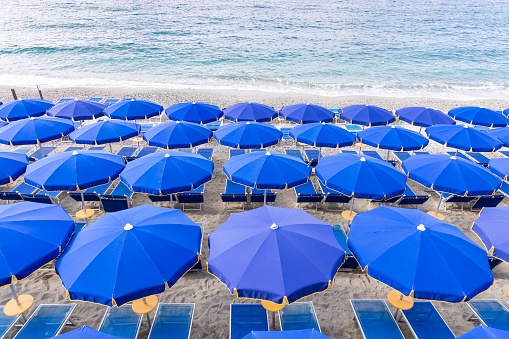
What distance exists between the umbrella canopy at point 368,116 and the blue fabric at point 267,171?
15.5 feet

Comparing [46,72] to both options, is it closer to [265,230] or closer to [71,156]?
[71,156]

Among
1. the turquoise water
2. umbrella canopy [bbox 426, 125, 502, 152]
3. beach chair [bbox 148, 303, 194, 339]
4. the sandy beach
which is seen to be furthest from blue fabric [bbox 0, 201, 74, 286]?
the turquoise water

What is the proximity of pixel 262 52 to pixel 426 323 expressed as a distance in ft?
112

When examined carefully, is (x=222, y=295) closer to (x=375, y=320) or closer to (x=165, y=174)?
(x=375, y=320)

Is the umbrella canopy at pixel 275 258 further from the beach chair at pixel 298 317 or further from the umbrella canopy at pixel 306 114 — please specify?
the umbrella canopy at pixel 306 114

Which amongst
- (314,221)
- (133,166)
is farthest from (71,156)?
(314,221)

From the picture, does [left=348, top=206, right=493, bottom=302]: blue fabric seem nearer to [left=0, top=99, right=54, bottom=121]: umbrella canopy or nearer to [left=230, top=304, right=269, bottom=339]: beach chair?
[left=230, top=304, right=269, bottom=339]: beach chair

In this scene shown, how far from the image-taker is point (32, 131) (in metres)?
Answer: 8.59

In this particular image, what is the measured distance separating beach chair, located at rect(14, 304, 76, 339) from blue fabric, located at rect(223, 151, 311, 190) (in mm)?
3932

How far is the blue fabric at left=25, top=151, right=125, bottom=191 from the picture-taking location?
6.32 m

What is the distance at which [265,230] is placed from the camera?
450cm

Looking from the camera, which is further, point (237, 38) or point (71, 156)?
point (237, 38)

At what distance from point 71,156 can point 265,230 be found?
511 cm

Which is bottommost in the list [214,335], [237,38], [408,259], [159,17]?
[214,335]
